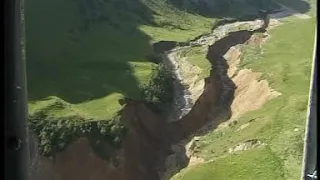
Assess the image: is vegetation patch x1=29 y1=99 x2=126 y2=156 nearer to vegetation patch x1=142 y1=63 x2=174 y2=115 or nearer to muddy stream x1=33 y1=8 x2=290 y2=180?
muddy stream x1=33 y1=8 x2=290 y2=180

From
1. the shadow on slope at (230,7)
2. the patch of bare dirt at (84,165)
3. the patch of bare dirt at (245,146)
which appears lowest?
the patch of bare dirt at (84,165)

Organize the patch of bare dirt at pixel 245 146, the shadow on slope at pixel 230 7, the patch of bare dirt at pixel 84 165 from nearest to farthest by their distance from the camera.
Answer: the shadow on slope at pixel 230 7, the patch of bare dirt at pixel 84 165, the patch of bare dirt at pixel 245 146

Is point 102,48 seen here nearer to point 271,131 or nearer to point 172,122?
point 172,122

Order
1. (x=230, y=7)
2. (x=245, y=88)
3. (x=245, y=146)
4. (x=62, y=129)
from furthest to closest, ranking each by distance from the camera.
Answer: (x=245, y=88) → (x=245, y=146) → (x=62, y=129) → (x=230, y=7)

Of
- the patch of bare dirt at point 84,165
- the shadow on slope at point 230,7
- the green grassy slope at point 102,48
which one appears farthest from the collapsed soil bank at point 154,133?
the shadow on slope at point 230,7

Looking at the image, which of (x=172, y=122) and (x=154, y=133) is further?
(x=154, y=133)

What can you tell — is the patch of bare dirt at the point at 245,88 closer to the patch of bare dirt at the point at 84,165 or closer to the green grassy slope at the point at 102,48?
the green grassy slope at the point at 102,48

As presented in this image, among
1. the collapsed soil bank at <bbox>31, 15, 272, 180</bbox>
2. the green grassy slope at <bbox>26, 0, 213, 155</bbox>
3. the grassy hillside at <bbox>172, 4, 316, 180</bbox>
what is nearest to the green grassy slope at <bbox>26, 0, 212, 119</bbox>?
the green grassy slope at <bbox>26, 0, 213, 155</bbox>

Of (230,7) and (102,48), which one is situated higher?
(230,7)

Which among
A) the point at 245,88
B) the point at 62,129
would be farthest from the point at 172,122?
the point at 62,129
